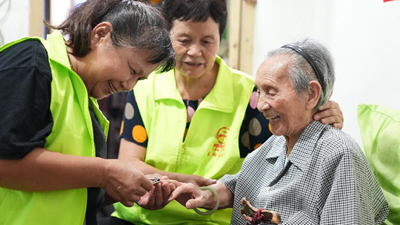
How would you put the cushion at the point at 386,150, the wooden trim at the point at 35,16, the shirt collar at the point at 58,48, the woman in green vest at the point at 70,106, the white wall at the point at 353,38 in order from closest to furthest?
the woman in green vest at the point at 70,106
the shirt collar at the point at 58,48
the cushion at the point at 386,150
the white wall at the point at 353,38
the wooden trim at the point at 35,16

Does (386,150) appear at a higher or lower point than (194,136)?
higher

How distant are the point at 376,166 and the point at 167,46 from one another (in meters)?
0.80

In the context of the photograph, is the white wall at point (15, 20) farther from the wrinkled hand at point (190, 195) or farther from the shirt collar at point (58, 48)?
the wrinkled hand at point (190, 195)

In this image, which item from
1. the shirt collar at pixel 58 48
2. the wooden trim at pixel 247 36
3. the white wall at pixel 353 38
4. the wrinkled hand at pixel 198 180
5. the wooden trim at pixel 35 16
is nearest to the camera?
the shirt collar at pixel 58 48

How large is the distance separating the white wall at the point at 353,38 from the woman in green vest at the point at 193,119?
1.21 feet

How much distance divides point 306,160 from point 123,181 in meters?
0.53

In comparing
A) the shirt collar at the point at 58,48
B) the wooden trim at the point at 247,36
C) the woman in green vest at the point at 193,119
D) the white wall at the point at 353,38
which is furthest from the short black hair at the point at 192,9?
the wooden trim at the point at 247,36

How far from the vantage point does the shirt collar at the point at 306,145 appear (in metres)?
1.41

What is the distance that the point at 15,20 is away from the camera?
8.81ft

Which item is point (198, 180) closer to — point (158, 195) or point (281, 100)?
point (158, 195)

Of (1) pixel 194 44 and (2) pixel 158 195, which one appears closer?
(2) pixel 158 195

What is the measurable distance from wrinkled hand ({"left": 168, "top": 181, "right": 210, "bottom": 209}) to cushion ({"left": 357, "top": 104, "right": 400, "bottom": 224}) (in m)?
0.58

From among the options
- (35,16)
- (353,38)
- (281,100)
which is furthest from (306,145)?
(35,16)

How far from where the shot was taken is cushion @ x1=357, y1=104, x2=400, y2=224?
5.01ft
